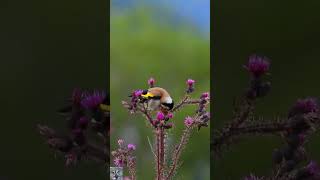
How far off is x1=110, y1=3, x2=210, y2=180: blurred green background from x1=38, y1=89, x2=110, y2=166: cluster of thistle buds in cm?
10

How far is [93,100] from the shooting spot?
419 cm

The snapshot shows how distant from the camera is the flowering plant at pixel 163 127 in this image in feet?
13.9

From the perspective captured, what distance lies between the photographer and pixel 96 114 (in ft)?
13.7
